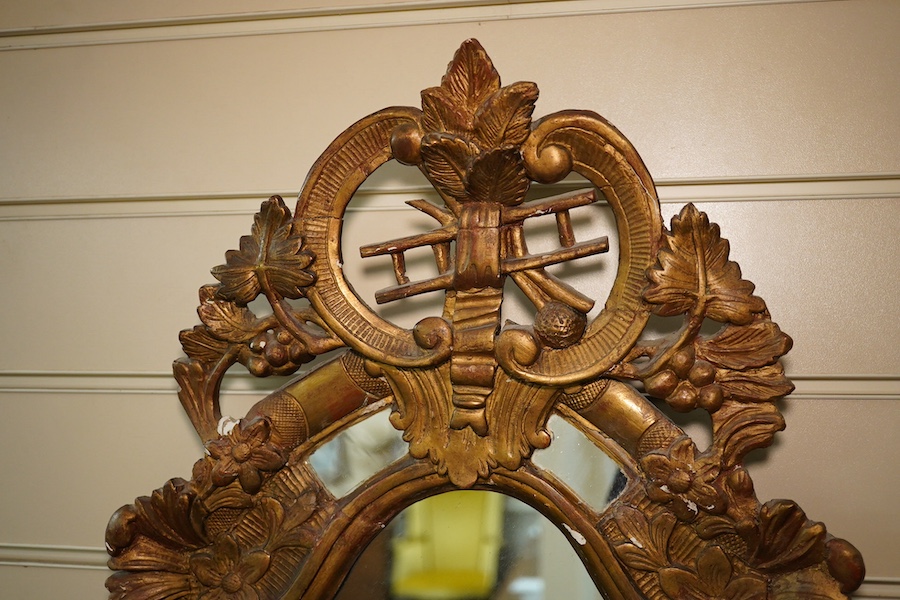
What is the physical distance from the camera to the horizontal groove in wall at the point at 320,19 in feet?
2.98

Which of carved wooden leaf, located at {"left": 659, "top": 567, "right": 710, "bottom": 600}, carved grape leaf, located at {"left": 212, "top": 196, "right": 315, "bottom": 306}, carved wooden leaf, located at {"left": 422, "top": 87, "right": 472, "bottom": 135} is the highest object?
carved wooden leaf, located at {"left": 422, "top": 87, "right": 472, "bottom": 135}

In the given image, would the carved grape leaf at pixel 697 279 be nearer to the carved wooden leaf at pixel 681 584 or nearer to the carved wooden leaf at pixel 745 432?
the carved wooden leaf at pixel 745 432

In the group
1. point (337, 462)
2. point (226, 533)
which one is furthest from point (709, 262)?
point (226, 533)

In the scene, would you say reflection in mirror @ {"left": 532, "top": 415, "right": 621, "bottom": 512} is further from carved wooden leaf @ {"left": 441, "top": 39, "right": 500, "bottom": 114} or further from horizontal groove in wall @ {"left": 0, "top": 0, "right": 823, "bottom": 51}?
horizontal groove in wall @ {"left": 0, "top": 0, "right": 823, "bottom": 51}

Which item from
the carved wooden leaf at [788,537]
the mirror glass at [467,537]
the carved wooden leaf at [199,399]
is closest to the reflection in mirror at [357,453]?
the mirror glass at [467,537]

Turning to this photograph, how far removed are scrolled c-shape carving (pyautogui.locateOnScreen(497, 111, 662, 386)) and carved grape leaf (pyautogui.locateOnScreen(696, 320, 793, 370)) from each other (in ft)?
0.20

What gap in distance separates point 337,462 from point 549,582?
8.6 inches

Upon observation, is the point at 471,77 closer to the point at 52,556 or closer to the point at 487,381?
the point at 487,381

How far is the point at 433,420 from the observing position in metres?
0.77

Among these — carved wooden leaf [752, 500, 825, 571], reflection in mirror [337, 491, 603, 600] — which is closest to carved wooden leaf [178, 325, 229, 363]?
reflection in mirror [337, 491, 603, 600]

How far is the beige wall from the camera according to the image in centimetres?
85

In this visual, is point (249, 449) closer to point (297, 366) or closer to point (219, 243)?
point (297, 366)

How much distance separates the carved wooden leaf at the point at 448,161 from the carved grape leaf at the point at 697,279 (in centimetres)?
18

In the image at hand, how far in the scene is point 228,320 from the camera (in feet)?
2.66
